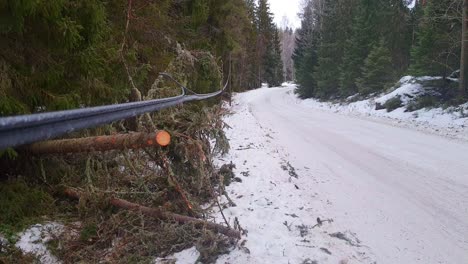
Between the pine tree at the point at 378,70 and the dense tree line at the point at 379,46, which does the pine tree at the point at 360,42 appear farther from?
the pine tree at the point at 378,70

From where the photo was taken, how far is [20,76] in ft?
13.5

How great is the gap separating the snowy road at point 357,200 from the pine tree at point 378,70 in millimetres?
18260

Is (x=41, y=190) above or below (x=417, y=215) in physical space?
above

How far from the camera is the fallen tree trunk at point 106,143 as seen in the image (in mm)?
3330

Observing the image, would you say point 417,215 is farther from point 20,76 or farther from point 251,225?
point 20,76

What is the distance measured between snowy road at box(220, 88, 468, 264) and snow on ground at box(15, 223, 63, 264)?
72.5 inches

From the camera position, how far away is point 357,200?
5.88 meters

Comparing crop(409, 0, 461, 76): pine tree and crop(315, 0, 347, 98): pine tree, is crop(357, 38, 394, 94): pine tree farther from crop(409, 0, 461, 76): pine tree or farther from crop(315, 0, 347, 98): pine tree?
crop(315, 0, 347, 98): pine tree

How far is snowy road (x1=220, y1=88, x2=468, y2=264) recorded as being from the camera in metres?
4.11

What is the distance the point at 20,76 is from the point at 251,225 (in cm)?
305

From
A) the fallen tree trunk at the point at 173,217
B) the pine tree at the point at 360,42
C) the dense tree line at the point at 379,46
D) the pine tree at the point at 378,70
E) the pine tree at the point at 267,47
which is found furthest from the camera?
the pine tree at the point at 267,47

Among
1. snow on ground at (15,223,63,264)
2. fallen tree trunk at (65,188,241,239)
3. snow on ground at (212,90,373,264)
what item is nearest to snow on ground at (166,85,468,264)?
snow on ground at (212,90,373,264)

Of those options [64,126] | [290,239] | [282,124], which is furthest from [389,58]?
[64,126]

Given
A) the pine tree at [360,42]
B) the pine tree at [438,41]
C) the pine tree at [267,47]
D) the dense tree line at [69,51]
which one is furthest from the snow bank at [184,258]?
the pine tree at [267,47]
